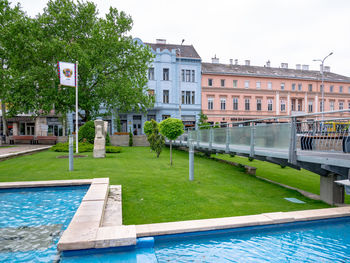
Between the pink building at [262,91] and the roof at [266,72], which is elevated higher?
the roof at [266,72]

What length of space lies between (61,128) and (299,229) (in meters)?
43.3

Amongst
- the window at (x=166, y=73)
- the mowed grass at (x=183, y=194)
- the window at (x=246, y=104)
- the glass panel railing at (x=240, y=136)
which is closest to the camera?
the mowed grass at (x=183, y=194)

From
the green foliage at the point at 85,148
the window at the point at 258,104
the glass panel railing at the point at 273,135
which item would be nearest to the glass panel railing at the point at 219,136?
the glass panel railing at the point at 273,135

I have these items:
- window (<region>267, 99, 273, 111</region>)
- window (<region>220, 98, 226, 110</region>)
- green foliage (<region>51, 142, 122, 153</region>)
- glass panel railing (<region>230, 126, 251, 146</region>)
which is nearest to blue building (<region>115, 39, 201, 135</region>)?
window (<region>220, 98, 226, 110</region>)

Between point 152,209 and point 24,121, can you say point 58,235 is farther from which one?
point 24,121

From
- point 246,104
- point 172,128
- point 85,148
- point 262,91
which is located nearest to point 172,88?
point 246,104

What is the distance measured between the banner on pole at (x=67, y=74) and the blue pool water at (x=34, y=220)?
14.0 m

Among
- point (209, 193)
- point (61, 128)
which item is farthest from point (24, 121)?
point (209, 193)

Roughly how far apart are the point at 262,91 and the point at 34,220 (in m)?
46.7

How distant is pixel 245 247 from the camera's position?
4.93m

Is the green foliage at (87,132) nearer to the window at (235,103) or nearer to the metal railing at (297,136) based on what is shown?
the metal railing at (297,136)

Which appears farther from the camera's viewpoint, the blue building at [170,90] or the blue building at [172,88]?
the blue building at [172,88]

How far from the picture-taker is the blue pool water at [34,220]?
14.6ft

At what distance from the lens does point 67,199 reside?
7.93 m
